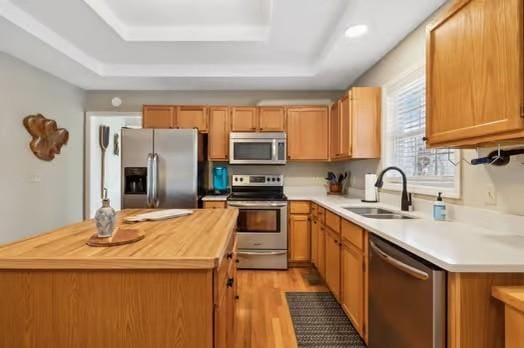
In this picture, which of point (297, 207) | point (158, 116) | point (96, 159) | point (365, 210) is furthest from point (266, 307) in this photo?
point (96, 159)

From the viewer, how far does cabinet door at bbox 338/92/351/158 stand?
11.0 ft

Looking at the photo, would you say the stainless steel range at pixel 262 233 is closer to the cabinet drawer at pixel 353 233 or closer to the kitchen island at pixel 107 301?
the cabinet drawer at pixel 353 233

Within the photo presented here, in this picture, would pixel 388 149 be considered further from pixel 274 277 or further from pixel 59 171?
pixel 59 171

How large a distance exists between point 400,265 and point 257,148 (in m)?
2.94

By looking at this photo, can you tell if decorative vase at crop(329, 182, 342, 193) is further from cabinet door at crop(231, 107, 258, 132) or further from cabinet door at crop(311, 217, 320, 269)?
cabinet door at crop(231, 107, 258, 132)

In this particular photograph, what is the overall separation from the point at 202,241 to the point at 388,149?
2.37 meters

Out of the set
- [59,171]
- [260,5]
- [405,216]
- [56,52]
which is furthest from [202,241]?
[59,171]

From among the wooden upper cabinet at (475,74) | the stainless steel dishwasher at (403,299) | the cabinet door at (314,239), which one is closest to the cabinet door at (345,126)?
the cabinet door at (314,239)

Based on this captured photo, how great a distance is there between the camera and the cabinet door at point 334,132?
3910 millimetres

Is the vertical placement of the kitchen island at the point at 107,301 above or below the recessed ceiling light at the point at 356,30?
below

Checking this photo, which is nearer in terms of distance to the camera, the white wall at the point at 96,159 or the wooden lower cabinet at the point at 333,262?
the wooden lower cabinet at the point at 333,262

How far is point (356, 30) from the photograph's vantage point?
2.60 meters

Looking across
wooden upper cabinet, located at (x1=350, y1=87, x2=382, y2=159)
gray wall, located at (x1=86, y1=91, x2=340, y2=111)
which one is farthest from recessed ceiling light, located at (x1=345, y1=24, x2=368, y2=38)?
gray wall, located at (x1=86, y1=91, x2=340, y2=111)

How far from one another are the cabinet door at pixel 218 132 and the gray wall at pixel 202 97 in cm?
37
